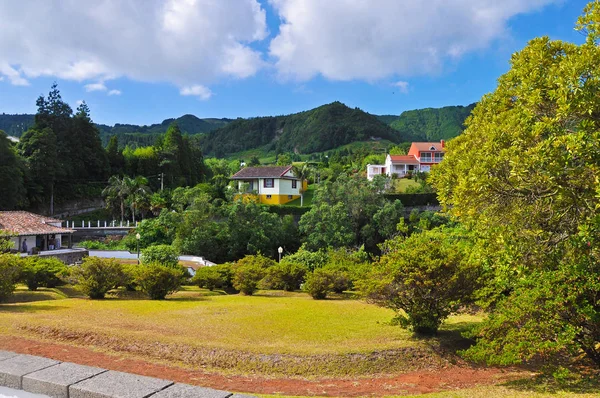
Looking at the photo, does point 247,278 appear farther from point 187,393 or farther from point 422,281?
point 187,393

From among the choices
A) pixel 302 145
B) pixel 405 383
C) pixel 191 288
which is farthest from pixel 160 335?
pixel 302 145

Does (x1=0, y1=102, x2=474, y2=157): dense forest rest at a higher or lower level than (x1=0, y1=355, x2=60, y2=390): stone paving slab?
higher

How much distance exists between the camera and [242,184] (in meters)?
50.8

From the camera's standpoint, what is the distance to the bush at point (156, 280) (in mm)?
16547

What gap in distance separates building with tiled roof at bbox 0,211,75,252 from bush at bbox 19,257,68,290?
11.3m

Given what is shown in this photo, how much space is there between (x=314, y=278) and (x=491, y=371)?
376 inches

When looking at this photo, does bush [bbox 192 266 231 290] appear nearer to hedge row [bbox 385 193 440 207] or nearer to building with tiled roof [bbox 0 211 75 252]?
building with tiled roof [bbox 0 211 75 252]

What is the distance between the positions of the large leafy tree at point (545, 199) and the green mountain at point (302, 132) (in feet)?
372

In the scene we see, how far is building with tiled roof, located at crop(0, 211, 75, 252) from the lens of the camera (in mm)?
28891

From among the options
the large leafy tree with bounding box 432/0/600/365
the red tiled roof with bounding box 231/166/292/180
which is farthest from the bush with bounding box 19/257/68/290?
the red tiled roof with bounding box 231/166/292/180

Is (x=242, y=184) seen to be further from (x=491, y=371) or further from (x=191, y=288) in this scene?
(x=491, y=371)

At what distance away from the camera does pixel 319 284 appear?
18.4 metres

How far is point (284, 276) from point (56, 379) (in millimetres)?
17444

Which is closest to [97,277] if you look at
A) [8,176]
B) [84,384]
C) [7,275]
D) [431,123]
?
[7,275]
